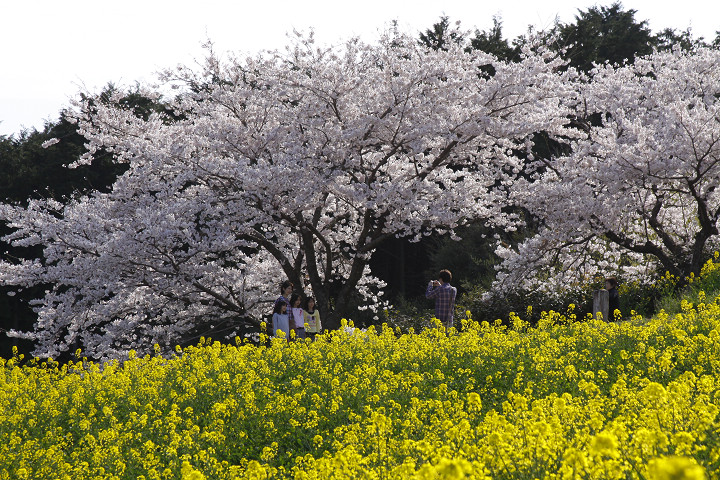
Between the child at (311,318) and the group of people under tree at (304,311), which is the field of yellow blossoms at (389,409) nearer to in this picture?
the group of people under tree at (304,311)

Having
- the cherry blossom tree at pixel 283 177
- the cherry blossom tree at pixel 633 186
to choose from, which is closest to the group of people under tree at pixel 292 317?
the cherry blossom tree at pixel 283 177

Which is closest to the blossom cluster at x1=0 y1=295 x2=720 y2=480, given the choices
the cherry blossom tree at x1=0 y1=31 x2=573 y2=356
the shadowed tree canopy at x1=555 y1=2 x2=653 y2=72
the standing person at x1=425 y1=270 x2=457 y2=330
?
the standing person at x1=425 y1=270 x2=457 y2=330

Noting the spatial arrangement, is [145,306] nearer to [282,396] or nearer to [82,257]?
[82,257]

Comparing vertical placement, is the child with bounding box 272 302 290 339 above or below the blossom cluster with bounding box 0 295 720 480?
above

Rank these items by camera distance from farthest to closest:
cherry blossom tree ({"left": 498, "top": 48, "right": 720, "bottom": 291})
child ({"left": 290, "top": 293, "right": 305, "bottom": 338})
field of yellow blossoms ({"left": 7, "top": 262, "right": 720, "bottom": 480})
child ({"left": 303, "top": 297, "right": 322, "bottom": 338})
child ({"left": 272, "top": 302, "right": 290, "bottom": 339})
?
cherry blossom tree ({"left": 498, "top": 48, "right": 720, "bottom": 291}) < child ({"left": 303, "top": 297, "right": 322, "bottom": 338}) < child ({"left": 290, "top": 293, "right": 305, "bottom": 338}) < child ({"left": 272, "top": 302, "right": 290, "bottom": 339}) < field of yellow blossoms ({"left": 7, "top": 262, "right": 720, "bottom": 480})

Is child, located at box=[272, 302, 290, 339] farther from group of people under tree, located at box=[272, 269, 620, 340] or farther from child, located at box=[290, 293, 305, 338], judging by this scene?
child, located at box=[290, 293, 305, 338]

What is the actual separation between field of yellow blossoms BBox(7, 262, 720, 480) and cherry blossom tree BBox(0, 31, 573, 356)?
2.60 m

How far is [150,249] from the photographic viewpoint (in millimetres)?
13031

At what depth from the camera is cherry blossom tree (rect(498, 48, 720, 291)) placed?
12.9 metres

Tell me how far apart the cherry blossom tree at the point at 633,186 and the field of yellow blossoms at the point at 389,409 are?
2.94 m

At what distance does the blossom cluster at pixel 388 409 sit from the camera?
4.55m

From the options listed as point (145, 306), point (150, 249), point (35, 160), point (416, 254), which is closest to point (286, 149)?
point (150, 249)

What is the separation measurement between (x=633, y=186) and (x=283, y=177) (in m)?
6.79

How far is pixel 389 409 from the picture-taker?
7.48 m
